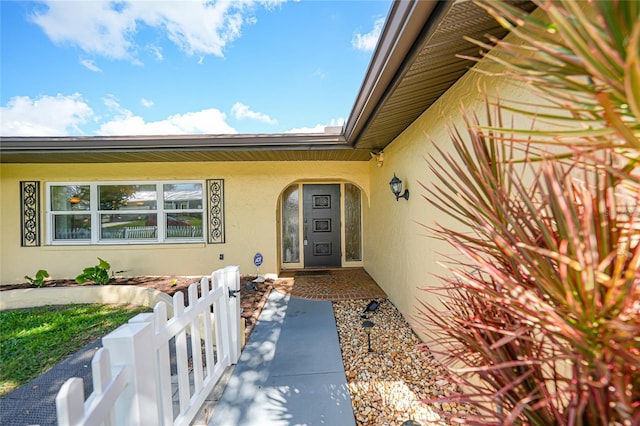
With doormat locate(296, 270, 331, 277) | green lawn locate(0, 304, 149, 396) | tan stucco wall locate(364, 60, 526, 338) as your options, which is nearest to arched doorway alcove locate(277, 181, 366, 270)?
doormat locate(296, 270, 331, 277)

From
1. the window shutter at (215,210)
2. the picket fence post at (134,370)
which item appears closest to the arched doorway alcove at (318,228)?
the window shutter at (215,210)

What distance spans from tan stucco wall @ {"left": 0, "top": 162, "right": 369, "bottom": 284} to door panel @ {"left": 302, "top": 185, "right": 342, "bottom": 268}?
3.21ft

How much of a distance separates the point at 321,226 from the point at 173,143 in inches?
158

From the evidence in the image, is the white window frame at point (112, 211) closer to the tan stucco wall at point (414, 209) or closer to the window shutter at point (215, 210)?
the window shutter at point (215, 210)

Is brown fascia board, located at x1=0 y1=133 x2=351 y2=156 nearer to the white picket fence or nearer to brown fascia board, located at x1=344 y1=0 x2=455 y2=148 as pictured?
brown fascia board, located at x1=344 y1=0 x2=455 y2=148

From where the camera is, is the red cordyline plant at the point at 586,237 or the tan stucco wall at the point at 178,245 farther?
the tan stucco wall at the point at 178,245

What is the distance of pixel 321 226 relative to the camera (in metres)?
7.00

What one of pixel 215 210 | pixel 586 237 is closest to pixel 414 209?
pixel 586 237

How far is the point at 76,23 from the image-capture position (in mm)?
4844

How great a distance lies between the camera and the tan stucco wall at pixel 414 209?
90.7 inches

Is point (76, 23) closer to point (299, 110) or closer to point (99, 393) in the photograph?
point (299, 110)

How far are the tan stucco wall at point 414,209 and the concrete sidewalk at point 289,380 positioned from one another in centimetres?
102

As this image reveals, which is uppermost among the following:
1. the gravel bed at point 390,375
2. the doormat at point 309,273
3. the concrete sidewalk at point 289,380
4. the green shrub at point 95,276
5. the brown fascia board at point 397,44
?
the brown fascia board at point 397,44

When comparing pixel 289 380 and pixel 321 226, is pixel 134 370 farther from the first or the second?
pixel 321 226
